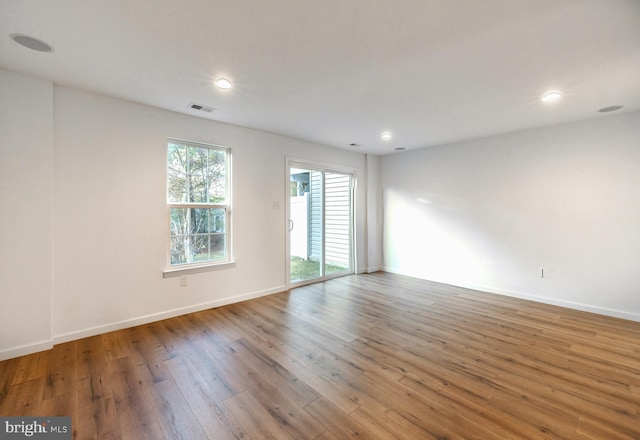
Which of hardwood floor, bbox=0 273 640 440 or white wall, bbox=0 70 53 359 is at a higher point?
white wall, bbox=0 70 53 359

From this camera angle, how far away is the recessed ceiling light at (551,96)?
9.07 ft

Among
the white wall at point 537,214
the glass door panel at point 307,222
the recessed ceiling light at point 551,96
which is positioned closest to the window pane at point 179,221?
the glass door panel at point 307,222

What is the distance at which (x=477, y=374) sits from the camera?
2178 mm

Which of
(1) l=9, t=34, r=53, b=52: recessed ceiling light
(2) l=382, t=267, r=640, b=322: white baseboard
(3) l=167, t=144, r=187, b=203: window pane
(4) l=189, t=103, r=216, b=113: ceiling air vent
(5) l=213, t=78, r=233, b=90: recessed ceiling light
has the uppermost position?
(4) l=189, t=103, r=216, b=113: ceiling air vent

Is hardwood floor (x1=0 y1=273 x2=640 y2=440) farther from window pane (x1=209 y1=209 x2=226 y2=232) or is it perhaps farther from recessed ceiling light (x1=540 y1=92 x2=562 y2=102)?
recessed ceiling light (x1=540 y1=92 x2=562 y2=102)

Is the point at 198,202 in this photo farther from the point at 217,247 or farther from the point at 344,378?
the point at 344,378

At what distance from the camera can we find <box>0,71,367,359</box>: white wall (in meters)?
2.39

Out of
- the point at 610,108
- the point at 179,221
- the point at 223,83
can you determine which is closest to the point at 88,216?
the point at 179,221

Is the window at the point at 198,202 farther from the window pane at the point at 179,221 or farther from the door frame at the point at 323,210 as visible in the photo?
→ the door frame at the point at 323,210

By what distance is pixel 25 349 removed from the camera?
2426mm

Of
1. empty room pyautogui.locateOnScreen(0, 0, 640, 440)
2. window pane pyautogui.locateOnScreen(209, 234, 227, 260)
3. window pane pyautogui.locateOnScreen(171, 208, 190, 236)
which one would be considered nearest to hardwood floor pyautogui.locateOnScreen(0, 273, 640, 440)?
empty room pyautogui.locateOnScreen(0, 0, 640, 440)

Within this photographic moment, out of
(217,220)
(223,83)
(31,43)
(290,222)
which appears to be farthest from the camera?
(290,222)

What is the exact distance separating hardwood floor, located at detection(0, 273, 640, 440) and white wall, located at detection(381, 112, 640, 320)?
587 millimetres

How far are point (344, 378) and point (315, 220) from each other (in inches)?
126
